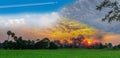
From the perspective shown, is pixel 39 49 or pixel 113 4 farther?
pixel 113 4

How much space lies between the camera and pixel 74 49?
24.5m

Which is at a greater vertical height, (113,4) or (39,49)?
(113,4)

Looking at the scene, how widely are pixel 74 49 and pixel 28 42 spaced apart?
3106 mm

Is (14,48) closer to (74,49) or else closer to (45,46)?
(45,46)

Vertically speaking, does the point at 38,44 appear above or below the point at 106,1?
below

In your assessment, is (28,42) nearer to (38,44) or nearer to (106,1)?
(38,44)

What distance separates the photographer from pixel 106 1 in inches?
1094
